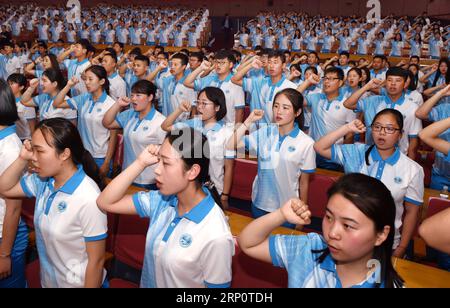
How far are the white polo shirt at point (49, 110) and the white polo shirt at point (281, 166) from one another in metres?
2.41

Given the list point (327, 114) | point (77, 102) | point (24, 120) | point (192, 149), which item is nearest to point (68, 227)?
point (192, 149)

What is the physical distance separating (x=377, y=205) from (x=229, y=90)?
14.3ft

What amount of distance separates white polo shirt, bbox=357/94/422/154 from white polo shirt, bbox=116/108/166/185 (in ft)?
7.37

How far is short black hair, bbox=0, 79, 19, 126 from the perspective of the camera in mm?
2539

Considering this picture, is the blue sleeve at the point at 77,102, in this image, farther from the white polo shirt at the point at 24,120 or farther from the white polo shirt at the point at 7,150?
the white polo shirt at the point at 7,150

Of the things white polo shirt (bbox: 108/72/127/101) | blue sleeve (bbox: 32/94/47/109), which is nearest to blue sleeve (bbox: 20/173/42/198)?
blue sleeve (bbox: 32/94/47/109)

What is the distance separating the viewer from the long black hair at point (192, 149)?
77.0 inches

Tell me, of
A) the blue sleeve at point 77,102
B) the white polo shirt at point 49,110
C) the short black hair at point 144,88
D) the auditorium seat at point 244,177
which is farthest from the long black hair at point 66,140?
the white polo shirt at point 49,110

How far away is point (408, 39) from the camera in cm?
1426

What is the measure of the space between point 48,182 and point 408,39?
14.6 meters

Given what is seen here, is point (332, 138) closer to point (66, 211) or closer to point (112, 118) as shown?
point (66, 211)

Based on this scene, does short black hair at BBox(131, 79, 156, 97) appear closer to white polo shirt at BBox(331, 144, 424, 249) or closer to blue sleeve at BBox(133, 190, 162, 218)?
white polo shirt at BBox(331, 144, 424, 249)
